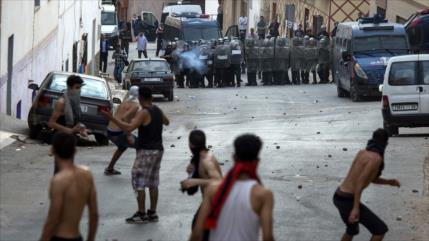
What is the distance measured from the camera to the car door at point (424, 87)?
26.0 meters

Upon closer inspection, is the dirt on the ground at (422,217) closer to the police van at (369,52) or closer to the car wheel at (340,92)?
the police van at (369,52)

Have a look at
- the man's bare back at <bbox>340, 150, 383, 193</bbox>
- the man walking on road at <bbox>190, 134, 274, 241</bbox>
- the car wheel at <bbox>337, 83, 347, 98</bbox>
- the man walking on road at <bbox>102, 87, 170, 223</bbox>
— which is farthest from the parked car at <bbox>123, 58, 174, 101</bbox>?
the man walking on road at <bbox>190, 134, 274, 241</bbox>

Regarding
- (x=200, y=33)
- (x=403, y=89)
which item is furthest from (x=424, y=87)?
(x=200, y=33)

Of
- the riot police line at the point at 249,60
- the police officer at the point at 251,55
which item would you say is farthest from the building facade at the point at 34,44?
the police officer at the point at 251,55

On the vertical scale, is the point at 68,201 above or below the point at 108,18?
above

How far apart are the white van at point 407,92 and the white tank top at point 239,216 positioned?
58.2 feet

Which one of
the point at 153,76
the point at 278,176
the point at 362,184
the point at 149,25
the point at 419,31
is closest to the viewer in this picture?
the point at 362,184

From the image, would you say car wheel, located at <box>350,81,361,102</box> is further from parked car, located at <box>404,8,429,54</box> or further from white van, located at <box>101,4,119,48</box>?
white van, located at <box>101,4,119,48</box>

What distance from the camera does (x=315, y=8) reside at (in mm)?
62250

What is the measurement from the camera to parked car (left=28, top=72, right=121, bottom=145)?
23.5 meters

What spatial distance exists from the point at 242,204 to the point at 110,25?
5593 cm

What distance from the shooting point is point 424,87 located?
26141mm

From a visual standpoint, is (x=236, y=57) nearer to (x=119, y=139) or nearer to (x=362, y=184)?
(x=119, y=139)

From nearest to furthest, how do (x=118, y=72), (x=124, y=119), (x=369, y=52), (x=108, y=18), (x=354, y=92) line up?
(x=124, y=119) → (x=369, y=52) → (x=354, y=92) → (x=118, y=72) → (x=108, y=18)
